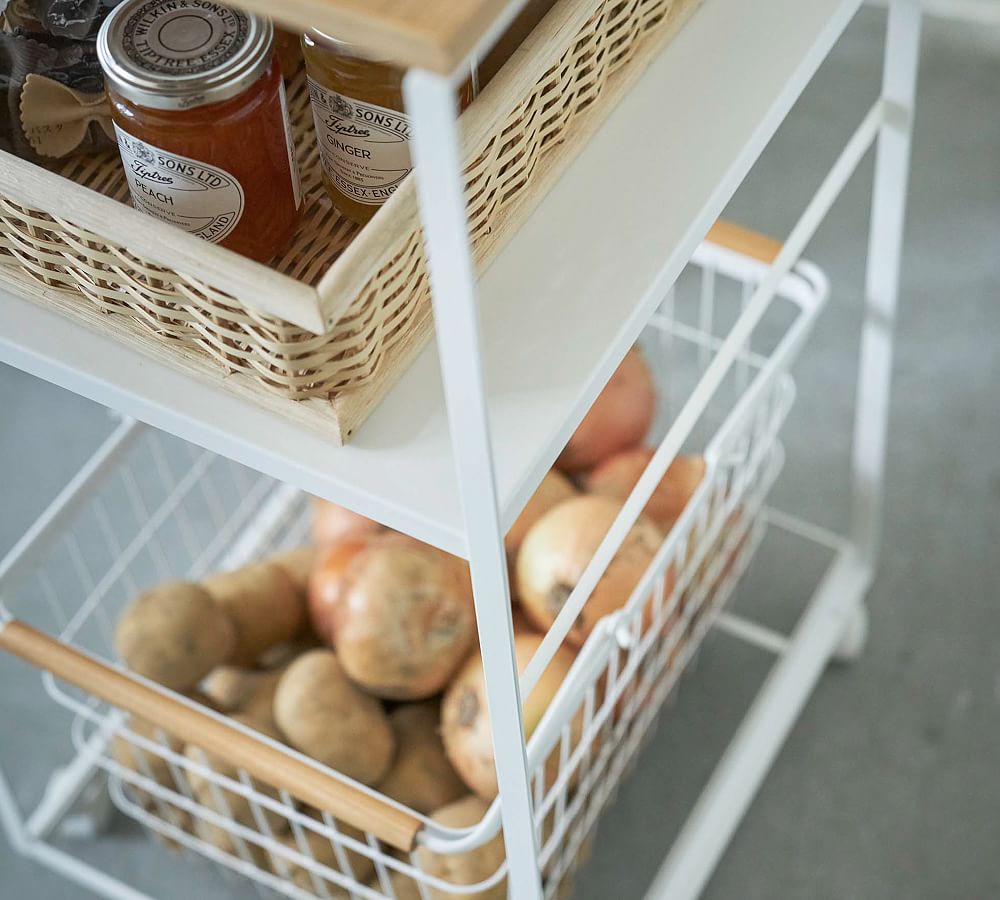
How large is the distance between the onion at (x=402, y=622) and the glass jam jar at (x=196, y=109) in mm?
370

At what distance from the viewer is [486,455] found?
516 millimetres

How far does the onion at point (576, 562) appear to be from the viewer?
0.95 metres

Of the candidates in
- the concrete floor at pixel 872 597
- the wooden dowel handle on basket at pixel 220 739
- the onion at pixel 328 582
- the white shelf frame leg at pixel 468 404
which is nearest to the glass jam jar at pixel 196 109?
the white shelf frame leg at pixel 468 404

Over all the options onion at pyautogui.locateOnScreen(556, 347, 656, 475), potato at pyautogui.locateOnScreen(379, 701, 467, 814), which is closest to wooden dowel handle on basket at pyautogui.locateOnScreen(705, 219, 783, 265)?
onion at pyautogui.locateOnScreen(556, 347, 656, 475)

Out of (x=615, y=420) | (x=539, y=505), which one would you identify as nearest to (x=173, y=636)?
(x=539, y=505)

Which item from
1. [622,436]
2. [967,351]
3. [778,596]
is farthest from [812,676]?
[967,351]

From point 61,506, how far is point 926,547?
813 millimetres

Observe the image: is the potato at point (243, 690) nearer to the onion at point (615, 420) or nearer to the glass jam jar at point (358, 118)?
the onion at point (615, 420)

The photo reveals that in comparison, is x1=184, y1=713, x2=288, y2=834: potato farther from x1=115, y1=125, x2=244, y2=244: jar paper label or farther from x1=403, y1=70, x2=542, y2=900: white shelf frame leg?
x1=115, y1=125, x2=244, y2=244: jar paper label

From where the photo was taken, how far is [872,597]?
1280 millimetres

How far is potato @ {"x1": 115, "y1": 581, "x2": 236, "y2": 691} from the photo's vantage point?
970 millimetres

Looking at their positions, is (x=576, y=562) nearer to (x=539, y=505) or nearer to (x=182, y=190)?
(x=539, y=505)

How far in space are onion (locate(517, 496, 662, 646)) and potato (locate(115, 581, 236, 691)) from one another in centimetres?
23

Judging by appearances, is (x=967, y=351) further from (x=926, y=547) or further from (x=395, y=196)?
(x=395, y=196)
